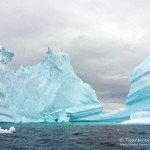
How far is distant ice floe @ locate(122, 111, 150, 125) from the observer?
49175mm

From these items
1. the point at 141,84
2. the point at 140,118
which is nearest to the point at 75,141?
the point at 141,84

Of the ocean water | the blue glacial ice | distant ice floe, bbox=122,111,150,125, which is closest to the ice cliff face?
distant ice floe, bbox=122,111,150,125

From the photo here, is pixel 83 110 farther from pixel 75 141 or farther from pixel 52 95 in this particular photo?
pixel 75 141

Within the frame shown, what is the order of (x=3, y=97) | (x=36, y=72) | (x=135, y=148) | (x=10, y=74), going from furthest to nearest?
1. (x=36, y=72)
2. (x=10, y=74)
3. (x=3, y=97)
4. (x=135, y=148)

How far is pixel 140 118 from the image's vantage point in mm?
49469

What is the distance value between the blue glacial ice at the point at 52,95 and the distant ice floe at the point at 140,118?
7000 millimetres

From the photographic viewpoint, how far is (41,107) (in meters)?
54.4

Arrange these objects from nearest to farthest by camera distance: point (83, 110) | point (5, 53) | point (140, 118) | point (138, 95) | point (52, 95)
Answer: point (140, 118)
point (138, 95)
point (5, 53)
point (52, 95)
point (83, 110)

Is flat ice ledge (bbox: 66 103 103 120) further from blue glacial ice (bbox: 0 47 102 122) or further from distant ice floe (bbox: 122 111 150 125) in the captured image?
distant ice floe (bbox: 122 111 150 125)

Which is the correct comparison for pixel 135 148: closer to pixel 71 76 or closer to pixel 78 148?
pixel 78 148

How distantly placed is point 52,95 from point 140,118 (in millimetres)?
12906

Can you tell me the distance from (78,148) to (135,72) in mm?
33547

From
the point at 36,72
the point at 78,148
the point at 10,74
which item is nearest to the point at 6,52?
the point at 10,74

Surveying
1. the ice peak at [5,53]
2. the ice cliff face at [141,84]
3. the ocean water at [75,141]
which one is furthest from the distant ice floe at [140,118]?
the ocean water at [75,141]
